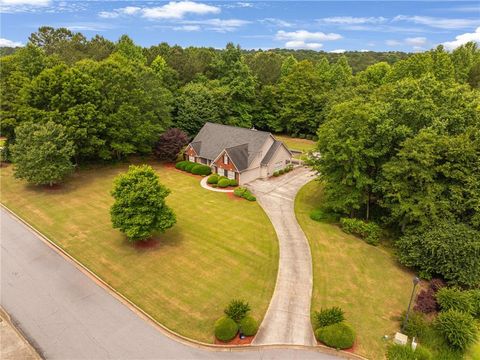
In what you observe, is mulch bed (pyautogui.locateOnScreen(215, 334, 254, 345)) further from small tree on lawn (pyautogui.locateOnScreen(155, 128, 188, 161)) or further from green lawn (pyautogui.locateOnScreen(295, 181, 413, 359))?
small tree on lawn (pyautogui.locateOnScreen(155, 128, 188, 161))

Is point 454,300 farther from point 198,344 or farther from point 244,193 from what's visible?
point 244,193

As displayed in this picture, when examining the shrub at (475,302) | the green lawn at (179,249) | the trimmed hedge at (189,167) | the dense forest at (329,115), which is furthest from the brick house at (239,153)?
the shrub at (475,302)

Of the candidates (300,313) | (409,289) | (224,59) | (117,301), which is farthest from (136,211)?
(224,59)

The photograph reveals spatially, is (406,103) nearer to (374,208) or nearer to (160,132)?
(374,208)

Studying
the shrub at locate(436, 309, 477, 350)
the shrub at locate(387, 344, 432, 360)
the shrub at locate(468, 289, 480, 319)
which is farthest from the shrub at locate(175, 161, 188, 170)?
the shrub at locate(468, 289, 480, 319)

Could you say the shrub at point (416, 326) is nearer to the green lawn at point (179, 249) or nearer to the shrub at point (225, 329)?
the green lawn at point (179, 249)

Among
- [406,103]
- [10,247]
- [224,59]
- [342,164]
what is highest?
[224,59]
